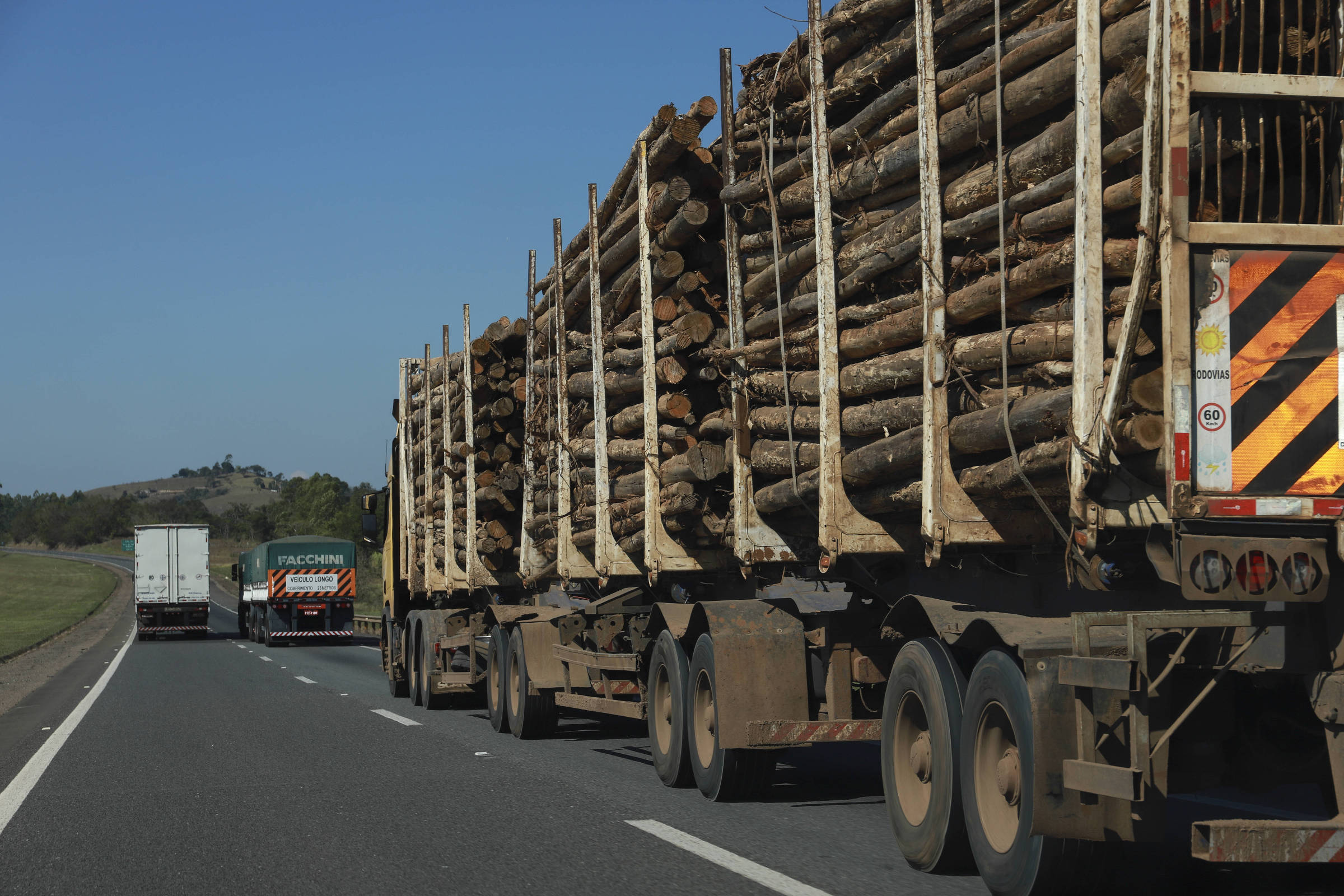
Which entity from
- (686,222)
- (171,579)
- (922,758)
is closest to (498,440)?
(686,222)

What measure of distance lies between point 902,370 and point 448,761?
19.6 ft

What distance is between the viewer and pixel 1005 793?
5.83 m

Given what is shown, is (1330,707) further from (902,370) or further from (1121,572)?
(902,370)

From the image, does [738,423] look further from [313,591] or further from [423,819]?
[313,591]

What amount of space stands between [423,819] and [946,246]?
14.8ft

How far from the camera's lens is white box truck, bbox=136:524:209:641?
149 ft

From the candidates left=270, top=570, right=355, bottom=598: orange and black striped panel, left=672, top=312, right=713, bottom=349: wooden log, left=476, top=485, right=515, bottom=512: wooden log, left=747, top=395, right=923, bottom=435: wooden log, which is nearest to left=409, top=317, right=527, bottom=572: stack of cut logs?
left=476, top=485, right=515, bottom=512: wooden log

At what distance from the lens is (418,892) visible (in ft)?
20.7

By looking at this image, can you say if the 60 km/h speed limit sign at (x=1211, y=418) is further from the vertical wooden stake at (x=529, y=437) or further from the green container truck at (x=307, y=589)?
the green container truck at (x=307, y=589)

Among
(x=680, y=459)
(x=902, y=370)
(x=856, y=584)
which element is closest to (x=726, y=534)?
(x=680, y=459)

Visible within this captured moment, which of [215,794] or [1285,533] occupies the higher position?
[1285,533]

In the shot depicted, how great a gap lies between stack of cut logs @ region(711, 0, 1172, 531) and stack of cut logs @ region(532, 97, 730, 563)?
39.3 inches

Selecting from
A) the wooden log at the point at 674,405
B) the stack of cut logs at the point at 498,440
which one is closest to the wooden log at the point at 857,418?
the wooden log at the point at 674,405

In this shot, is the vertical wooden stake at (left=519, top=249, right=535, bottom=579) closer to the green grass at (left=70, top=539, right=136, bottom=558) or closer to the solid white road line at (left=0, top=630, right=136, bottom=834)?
the solid white road line at (left=0, top=630, right=136, bottom=834)
